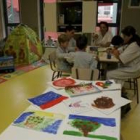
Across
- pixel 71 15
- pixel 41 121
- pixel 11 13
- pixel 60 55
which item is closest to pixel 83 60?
pixel 60 55

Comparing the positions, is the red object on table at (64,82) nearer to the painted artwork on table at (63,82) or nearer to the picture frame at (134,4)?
the painted artwork on table at (63,82)

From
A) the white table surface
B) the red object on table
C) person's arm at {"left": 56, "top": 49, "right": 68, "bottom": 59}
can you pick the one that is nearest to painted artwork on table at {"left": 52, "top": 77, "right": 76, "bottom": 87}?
the red object on table

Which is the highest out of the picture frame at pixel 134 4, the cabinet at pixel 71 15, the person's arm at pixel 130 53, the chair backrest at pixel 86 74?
the picture frame at pixel 134 4

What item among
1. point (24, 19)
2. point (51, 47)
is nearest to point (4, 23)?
point (24, 19)

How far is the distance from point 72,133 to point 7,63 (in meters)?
3.43

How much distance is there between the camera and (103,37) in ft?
13.2

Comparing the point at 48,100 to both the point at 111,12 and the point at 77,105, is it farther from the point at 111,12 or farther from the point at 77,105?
the point at 111,12

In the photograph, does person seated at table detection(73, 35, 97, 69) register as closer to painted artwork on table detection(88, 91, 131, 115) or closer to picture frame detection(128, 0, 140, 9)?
painted artwork on table detection(88, 91, 131, 115)

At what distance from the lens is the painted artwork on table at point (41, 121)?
109 centimetres

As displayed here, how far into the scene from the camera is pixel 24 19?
549 cm

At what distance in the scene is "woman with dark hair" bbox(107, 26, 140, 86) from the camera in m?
2.63

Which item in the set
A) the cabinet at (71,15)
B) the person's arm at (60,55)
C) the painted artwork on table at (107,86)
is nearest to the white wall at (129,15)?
the cabinet at (71,15)

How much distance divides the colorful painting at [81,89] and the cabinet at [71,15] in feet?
9.52

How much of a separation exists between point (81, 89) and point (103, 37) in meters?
2.63
